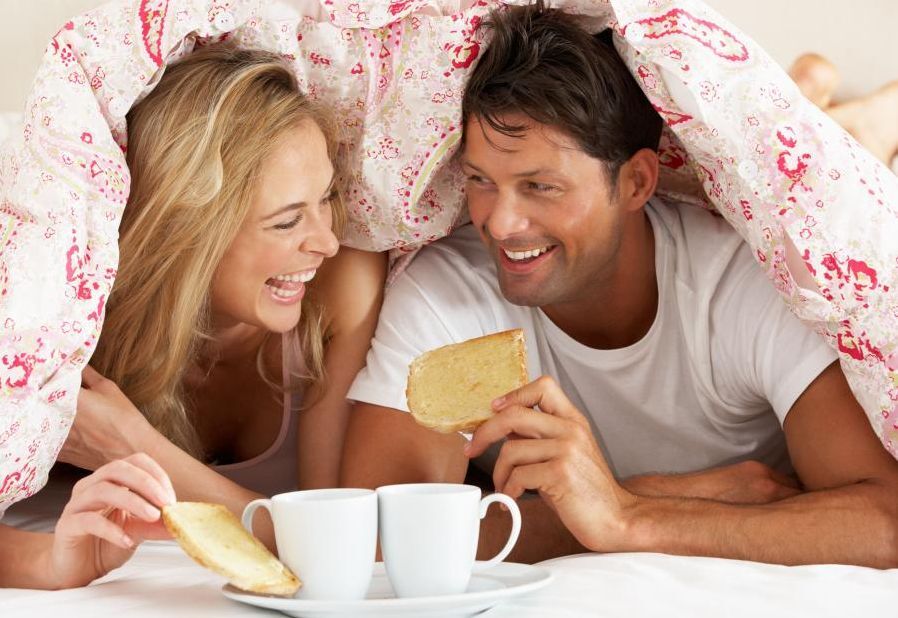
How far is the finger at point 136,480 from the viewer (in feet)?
3.16

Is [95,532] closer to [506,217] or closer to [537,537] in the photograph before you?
[537,537]

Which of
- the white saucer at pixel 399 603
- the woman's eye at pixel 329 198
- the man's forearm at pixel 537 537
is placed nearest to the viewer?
the white saucer at pixel 399 603

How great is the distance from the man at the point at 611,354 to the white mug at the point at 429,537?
26 centimetres

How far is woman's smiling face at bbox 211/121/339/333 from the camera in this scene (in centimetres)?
151

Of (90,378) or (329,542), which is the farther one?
(90,378)

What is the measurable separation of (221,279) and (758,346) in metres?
0.75

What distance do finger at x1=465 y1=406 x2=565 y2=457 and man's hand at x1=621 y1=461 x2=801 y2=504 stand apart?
0.22 metres

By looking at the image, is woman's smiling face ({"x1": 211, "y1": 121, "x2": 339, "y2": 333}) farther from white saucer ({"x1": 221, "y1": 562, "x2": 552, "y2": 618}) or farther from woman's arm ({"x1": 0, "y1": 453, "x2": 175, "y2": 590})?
white saucer ({"x1": 221, "y1": 562, "x2": 552, "y2": 618})

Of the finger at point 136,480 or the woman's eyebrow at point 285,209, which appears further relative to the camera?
the woman's eyebrow at point 285,209

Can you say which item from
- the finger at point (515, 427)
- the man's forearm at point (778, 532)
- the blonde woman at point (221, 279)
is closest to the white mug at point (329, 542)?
the finger at point (515, 427)

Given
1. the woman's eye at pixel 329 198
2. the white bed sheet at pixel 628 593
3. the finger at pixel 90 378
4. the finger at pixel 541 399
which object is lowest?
the finger at pixel 90 378

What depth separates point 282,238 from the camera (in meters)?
1.53

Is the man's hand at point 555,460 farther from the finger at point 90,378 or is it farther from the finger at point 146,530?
the finger at point 90,378

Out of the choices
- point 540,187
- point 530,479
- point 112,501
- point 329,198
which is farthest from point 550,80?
point 112,501
